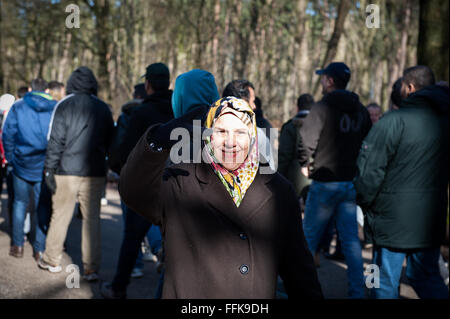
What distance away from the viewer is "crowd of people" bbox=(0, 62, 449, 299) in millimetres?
2465

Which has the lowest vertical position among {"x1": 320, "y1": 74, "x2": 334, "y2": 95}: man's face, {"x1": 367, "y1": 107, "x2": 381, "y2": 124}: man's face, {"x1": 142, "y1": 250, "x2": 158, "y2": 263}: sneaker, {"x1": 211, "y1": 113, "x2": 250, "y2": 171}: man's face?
{"x1": 142, "y1": 250, "x2": 158, "y2": 263}: sneaker

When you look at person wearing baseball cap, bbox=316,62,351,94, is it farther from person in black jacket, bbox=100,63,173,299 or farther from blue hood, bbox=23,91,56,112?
blue hood, bbox=23,91,56,112

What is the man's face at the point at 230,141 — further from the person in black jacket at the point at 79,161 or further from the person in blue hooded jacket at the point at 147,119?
the person in black jacket at the point at 79,161

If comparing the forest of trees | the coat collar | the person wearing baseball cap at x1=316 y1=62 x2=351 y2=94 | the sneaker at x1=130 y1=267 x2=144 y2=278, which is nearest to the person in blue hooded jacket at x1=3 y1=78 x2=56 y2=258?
the sneaker at x1=130 y1=267 x2=144 y2=278

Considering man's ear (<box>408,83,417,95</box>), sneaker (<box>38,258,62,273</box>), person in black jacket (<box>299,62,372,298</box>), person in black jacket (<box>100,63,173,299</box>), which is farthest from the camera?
sneaker (<box>38,258,62,273</box>)

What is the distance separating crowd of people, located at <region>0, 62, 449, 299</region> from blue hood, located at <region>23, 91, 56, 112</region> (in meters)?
0.02

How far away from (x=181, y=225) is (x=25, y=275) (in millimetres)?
4348

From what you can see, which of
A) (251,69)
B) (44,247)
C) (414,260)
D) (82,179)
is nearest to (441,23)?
(414,260)

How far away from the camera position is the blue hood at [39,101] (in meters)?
6.63

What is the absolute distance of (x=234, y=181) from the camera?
97.7 inches

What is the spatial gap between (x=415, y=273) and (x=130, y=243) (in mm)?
2536

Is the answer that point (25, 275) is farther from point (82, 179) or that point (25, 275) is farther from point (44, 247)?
point (82, 179)

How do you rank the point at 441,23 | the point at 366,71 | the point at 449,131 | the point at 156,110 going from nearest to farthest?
1. the point at 449,131
2. the point at 156,110
3. the point at 441,23
4. the point at 366,71

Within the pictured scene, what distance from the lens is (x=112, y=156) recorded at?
542 cm
